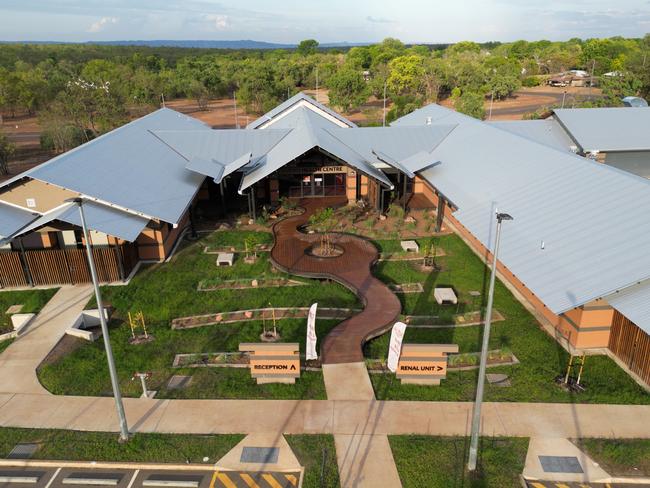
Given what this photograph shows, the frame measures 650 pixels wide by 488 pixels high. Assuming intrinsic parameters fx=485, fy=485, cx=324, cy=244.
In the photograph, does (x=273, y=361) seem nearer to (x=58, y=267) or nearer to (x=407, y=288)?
(x=407, y=288)

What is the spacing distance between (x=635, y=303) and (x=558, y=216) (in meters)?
6.60

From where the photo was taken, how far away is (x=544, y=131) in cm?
4688

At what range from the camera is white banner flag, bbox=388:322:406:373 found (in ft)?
64.1

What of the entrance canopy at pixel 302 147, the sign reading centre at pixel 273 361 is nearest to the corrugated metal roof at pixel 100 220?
the entrance canopy at pixel 302 147

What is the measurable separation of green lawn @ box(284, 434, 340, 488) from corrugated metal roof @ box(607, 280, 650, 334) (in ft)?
41.3

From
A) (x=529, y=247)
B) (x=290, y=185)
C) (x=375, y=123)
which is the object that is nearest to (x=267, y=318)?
(x=529, y=247)

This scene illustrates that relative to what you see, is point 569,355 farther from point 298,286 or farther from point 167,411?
point 167,411

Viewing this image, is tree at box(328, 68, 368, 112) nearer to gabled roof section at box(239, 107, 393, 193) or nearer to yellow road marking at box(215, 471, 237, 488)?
gabled roof section at box(239, 107, 393, 193)

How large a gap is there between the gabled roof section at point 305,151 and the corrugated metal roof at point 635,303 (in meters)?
19.4

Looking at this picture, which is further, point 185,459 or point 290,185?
point 290,185

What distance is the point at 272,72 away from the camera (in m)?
108

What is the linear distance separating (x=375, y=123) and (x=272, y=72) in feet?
140

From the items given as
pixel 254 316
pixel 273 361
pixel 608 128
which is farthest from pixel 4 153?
pixel 608 128

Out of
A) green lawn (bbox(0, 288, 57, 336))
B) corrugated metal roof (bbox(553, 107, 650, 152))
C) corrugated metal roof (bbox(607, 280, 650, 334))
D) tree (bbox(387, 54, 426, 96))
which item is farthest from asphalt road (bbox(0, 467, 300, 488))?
tree (bbox(387, 54, 426, 96))
